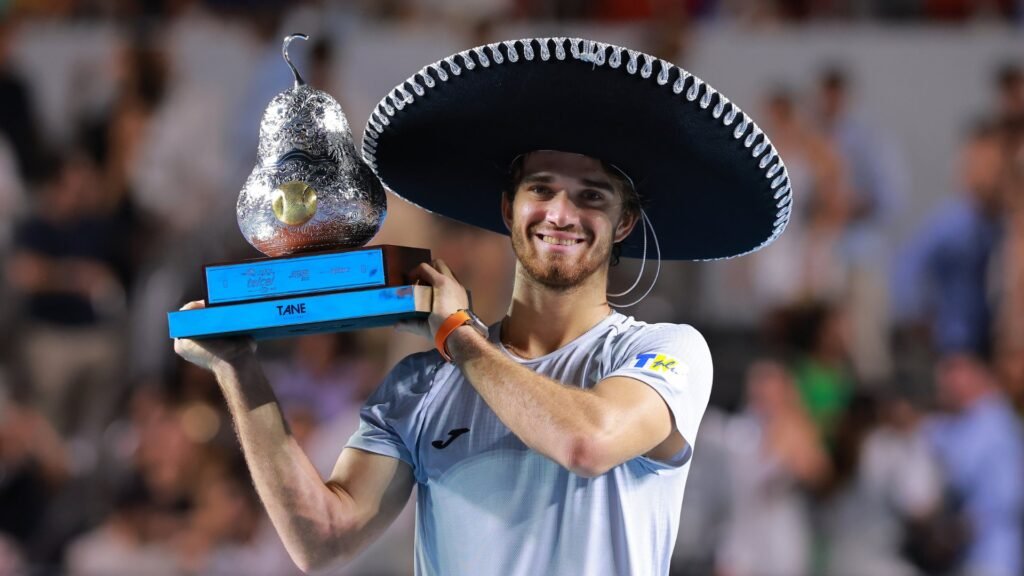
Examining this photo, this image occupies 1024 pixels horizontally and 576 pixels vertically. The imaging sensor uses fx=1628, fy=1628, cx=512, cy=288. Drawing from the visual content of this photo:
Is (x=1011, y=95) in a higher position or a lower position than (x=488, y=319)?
higher

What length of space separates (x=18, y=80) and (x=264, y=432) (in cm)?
626

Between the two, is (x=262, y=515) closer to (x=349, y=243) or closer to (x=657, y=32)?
(x=657, y=32)

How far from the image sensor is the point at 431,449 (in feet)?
10.4

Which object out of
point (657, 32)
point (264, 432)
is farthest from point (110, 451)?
point (264, 432)

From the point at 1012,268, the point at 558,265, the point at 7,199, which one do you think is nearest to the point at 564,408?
the point at 558,265

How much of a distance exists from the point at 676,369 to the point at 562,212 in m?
0.37

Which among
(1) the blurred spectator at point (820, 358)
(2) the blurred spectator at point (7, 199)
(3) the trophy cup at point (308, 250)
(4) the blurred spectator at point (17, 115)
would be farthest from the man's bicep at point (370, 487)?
(4) the blurred spectator at point (17, 115)

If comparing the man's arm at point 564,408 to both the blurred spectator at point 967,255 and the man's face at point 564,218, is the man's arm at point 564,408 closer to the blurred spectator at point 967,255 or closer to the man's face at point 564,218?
the man's face at point 564,218

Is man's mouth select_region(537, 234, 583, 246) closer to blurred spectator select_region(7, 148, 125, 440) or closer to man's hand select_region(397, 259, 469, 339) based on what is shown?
man's hand select_region(397, 259, 469, 339)

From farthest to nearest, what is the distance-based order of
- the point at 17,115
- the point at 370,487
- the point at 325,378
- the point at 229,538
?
the point at 17,115 < the point at 325,378 < the point at 229,538 < the point at 370,487

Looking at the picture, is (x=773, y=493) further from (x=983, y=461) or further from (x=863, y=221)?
(x=863, y=221)

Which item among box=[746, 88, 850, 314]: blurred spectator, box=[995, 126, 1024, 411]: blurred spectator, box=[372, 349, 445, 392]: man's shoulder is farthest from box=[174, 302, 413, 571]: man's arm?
box=[746, 88, 850, 314]: blurred spectator

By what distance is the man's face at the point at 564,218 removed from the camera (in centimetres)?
312

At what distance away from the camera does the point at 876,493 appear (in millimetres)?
6543
